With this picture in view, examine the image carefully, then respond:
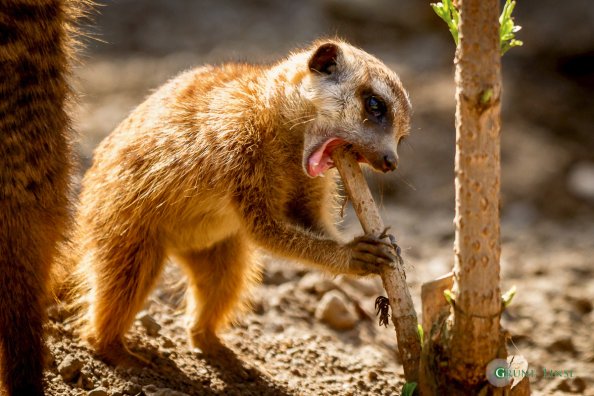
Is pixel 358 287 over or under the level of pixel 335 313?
over

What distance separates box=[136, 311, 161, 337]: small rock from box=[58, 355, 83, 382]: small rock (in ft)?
1.91

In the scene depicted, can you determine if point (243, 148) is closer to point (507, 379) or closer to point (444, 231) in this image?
point (507, 379)

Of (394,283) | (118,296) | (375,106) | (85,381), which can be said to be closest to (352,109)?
(375,106)

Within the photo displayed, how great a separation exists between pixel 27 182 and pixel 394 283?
4.40 ft

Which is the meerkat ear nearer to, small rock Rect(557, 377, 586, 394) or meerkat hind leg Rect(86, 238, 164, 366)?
meerkat hind leg Rect(86, 238, 164, 366)

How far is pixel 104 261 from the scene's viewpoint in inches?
144

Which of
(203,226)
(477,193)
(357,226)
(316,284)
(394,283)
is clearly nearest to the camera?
(477,193)

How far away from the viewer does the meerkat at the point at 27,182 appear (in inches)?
110

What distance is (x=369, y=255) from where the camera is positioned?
3166 mm

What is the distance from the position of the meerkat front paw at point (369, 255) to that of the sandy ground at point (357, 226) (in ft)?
1.02

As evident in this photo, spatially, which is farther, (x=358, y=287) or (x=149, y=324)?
(x=358, y=287)

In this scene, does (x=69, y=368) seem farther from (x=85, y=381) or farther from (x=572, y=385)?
(x=572, y=385)

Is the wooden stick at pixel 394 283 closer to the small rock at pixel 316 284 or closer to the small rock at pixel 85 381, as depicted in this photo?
the small rock at pixel 85 381

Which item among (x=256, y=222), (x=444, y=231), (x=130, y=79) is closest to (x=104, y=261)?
→ (x=256, y=222)
